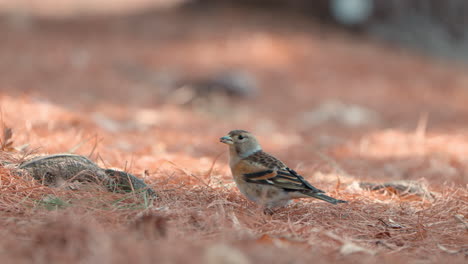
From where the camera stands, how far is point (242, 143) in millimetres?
3338

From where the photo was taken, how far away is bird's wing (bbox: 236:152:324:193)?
115 inches

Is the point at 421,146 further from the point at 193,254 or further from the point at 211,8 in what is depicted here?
the point at 211,8

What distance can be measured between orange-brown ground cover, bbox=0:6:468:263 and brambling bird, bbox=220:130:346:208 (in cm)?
11

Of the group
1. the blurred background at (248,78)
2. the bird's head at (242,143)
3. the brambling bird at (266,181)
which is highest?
the blurred background at (248,78)

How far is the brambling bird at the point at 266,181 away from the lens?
2.92 metres

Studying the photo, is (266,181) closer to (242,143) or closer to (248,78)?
(242,143)

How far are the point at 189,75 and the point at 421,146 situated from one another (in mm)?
4240

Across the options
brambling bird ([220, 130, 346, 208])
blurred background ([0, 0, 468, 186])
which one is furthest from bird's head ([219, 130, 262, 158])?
blurred background ([0, 0, 468, 186])

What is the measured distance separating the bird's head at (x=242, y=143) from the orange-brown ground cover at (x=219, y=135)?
27 centimetres

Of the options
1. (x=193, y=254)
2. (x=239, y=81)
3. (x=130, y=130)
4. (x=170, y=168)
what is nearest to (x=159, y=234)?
(x=193, y=254)

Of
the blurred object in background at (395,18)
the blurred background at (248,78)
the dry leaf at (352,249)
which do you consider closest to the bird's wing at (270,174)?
the dry leaf at (352,249)

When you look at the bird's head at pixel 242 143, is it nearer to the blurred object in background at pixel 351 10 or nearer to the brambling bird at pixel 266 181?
the brambling bird at pixel 266 181

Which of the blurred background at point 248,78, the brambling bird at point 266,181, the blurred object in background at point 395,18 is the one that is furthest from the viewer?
the blurred object in background at point 395,18

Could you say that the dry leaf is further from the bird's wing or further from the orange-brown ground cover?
the bird's wing
